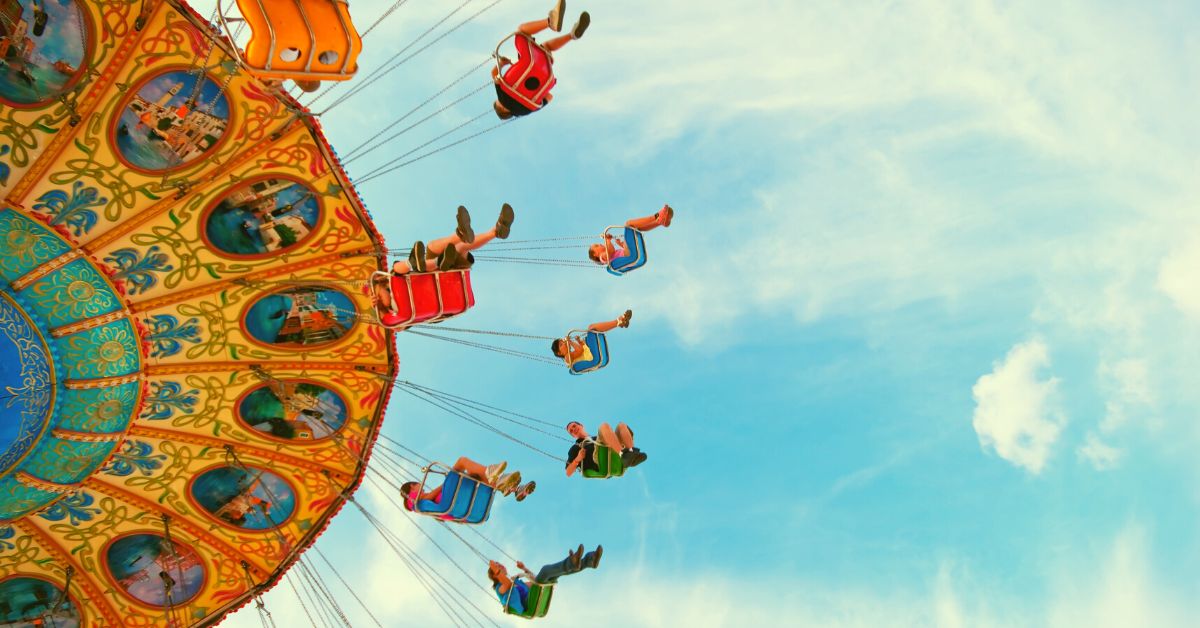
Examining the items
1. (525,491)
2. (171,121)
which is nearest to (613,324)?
(525,491)

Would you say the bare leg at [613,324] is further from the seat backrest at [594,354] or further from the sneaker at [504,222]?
the sneaker at [504,222]

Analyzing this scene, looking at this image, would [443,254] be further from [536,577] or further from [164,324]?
[536,577]

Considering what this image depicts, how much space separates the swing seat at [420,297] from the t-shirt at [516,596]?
4.76m

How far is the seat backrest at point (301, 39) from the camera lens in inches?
240

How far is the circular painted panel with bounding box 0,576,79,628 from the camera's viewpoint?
10.5 m

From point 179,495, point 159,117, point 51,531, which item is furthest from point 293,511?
point 159,117

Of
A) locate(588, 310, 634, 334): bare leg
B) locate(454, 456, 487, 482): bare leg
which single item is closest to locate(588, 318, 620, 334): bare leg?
locate(588, 310, 634, 334): bare leg

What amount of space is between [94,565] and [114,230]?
5753 millimetres

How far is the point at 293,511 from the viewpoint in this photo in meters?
11.0

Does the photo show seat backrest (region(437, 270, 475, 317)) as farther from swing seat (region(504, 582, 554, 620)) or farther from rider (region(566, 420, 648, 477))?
swing seat (region(504, 582, 554, 620))

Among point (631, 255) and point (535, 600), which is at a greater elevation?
point (631, 255)

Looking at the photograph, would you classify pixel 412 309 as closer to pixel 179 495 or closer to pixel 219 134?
pixel 219 134

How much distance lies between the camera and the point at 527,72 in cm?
820

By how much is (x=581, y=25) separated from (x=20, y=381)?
7.69 m
